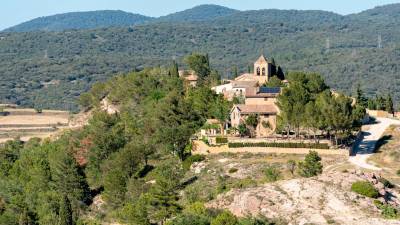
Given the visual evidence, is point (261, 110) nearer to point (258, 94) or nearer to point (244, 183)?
point (258, 94)

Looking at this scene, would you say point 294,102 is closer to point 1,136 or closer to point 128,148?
point 128,148

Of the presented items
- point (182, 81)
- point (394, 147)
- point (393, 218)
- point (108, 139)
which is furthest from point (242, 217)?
point (182, 81)

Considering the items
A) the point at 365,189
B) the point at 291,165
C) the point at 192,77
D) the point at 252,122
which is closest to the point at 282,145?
the point at 252,122

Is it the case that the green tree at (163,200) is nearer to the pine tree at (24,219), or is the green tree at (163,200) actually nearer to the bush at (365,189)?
the bush at (365,189)

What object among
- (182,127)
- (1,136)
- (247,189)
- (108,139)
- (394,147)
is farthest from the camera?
(1,136)

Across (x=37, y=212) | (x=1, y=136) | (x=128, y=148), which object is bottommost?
(x=1, y=136)

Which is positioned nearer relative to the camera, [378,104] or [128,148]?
[128,148]

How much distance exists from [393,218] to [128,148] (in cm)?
4007

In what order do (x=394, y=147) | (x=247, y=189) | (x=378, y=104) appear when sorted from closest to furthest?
(x=247, y=189) < (x=394, y=147) < (x=378, y=104)

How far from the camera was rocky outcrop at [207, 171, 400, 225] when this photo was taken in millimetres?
54625

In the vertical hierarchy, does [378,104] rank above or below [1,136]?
above

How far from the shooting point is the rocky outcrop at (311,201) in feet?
179

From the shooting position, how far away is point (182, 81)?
112 m

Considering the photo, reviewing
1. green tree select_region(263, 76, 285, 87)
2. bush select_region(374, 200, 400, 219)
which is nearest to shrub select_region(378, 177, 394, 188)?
bush select_region(374, 200, 400, 219)
